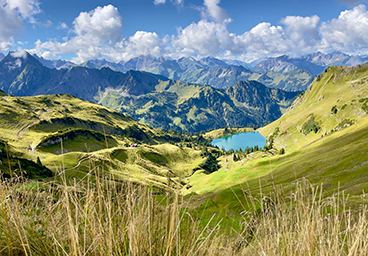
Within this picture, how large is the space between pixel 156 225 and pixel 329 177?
194ft

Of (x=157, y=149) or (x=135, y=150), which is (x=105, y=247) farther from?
(x=157, y=149)

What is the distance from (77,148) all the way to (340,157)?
150 meters

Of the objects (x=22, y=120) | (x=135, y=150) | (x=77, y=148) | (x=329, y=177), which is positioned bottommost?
(x=329, y=177)

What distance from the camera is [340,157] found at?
5897cm

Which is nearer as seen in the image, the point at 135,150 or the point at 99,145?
the point at 135,150

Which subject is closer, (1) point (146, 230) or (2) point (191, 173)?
(1) point (146, 230)

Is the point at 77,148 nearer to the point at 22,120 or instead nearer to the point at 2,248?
the point at 22,120

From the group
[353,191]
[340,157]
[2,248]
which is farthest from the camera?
[340,157]

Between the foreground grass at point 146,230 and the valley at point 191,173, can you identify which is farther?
the valley at point 191,173

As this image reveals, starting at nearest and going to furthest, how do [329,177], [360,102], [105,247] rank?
[105,247], [329,177], [360,102]

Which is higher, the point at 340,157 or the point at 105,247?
the point at 105,247

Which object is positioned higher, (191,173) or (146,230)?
(146,230)

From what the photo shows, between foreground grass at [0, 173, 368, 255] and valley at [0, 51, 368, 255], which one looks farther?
valley at [0, 51, 368, 255]

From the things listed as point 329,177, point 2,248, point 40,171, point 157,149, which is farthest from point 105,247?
point 157,149
